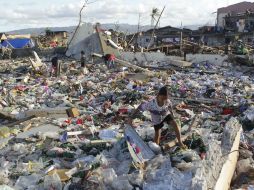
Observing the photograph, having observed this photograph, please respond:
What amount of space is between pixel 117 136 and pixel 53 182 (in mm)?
2281

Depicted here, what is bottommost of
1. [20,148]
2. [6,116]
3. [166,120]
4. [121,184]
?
[6,116]

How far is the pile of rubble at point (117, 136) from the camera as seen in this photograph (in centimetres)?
497

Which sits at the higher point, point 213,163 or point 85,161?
point 213,163

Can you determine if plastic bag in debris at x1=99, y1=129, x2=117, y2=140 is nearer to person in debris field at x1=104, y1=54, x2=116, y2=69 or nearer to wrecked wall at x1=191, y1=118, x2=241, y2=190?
wrecked wall at x1=191, y1=118, x2=241, y2=190

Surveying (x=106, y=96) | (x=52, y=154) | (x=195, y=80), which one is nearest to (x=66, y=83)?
(x=106, y=96)

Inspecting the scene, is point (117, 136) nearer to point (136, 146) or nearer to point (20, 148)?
point (136, 146)

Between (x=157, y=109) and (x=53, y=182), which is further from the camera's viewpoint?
(x=157, y=109)

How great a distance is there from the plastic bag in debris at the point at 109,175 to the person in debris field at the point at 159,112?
3.62 feet

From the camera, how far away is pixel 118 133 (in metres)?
7.37

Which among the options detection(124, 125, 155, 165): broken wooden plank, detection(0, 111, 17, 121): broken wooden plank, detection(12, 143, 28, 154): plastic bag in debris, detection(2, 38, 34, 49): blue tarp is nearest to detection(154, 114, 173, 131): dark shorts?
detection(124, 125, 155, 165): broken wooden plank

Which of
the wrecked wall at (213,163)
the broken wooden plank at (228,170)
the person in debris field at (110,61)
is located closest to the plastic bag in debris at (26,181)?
the wrecked wall at (213,163)

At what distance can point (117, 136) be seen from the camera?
716cm

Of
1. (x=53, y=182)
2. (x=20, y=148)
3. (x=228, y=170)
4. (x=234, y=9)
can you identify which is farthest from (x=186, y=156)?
(x=234, y=9)

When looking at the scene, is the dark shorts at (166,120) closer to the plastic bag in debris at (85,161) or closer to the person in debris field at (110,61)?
the plastic bag in debris at (85,161)
